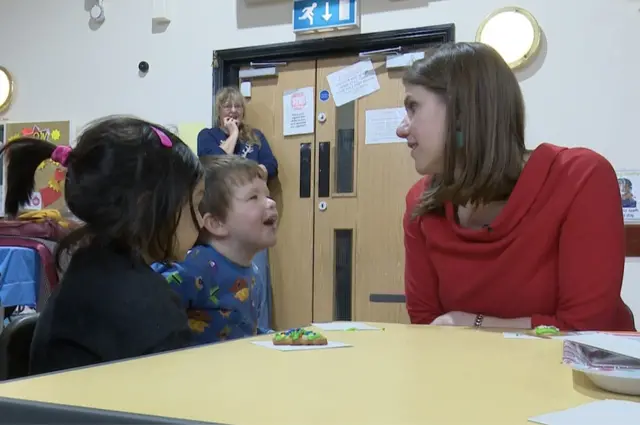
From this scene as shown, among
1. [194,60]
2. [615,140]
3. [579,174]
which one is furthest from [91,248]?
[194,60]

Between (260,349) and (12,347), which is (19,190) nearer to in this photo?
(12,347)

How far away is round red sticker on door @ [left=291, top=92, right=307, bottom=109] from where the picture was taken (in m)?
3.98

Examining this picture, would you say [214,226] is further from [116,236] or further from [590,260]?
[590,260]

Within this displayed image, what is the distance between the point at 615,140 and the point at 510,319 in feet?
7.00

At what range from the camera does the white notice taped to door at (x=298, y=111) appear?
396 cm

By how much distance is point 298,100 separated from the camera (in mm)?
4000

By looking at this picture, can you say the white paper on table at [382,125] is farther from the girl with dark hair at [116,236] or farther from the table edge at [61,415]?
the table edge at [61,415]

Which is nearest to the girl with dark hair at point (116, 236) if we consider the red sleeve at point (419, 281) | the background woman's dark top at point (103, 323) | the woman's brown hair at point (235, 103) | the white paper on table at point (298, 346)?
the background woman's dark top at point (103, 323)

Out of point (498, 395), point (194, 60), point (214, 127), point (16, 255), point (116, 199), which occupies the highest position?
point (194, 60)

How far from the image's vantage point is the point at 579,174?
1409mm

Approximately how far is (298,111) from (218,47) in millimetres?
625

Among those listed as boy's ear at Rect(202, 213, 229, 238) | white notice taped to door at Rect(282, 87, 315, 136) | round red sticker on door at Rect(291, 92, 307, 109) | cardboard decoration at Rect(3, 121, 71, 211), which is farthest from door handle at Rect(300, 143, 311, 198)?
boy's ear at Rect(202, 213, 229, 238)

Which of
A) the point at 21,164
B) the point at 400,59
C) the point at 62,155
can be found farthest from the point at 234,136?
the point at 62,155

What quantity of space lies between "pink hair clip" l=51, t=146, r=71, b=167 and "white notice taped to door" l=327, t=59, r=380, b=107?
2619 millimetres
